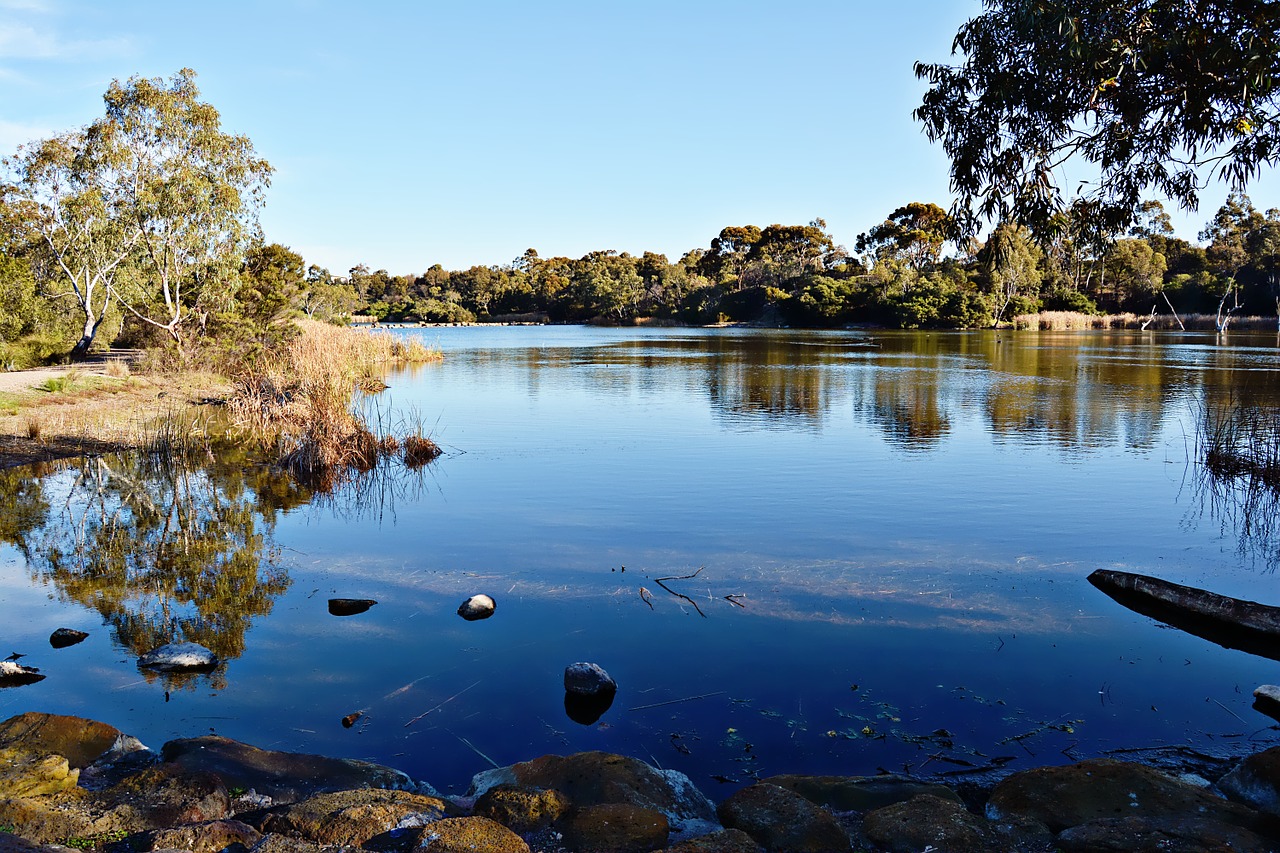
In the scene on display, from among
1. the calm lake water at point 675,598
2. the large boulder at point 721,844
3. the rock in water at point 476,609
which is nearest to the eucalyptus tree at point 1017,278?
the calm lake water at point 675,598

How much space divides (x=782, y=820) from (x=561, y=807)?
1029 millimetres

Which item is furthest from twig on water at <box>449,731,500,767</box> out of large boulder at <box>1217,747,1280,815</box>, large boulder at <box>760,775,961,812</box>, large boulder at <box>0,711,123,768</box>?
large boulder at <box>1217,747,1280,815</box>

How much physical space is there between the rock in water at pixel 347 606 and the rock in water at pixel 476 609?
887mm

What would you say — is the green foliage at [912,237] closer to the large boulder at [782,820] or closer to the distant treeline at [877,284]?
the distant treeline at [877,284]

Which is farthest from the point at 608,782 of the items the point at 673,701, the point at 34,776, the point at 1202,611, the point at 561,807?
the point at 1202,611

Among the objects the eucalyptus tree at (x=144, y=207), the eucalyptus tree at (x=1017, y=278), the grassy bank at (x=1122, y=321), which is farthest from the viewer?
the grassy bank at (x=1122, y=321)

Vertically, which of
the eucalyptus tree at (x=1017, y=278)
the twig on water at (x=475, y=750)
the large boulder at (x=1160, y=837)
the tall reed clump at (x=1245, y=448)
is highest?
the eucalyptus tree at (x=1017, y=278)

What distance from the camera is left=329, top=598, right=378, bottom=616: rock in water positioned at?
309 inches

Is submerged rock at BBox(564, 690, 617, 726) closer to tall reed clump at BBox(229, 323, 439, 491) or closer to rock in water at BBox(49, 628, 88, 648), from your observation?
rock in water at BBox(49, 628, 88, 648)

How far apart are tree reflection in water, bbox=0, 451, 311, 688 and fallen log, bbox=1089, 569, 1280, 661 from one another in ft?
24.8

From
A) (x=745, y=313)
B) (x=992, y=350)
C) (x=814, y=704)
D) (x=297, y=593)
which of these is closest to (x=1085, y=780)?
(x=814, y=704)

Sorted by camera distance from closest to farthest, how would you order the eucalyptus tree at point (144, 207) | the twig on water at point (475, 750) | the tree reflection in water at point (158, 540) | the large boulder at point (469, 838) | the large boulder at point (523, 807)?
1. the large boulder at point (469, 838)
2. the large boulder at point (523, 807)
3. the twig on water at point (475, 750)
4. the tree reflection in water at point (158, 540)
5. the eucalyptus tree at point (144, 207)

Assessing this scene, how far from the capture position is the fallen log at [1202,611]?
278 inches

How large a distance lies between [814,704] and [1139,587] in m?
3.90
